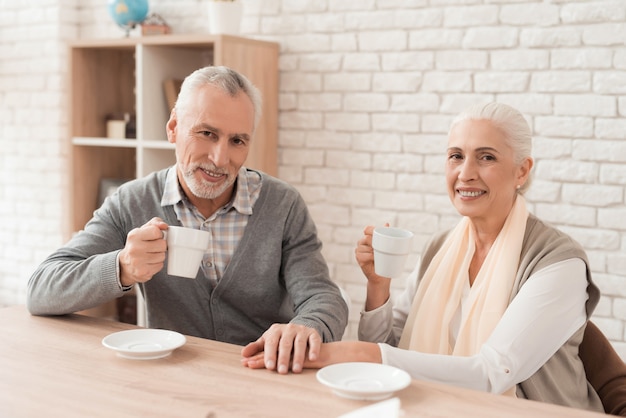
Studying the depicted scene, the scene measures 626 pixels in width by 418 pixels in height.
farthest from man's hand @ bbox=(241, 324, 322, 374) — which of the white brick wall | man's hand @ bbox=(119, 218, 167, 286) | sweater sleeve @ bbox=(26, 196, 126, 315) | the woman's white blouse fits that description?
the white brick wall

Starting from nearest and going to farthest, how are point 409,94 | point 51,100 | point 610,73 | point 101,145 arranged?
point 610,73, point 409,94, point 101,145, point 51,100

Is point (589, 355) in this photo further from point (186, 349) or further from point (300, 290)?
point (186, 349)

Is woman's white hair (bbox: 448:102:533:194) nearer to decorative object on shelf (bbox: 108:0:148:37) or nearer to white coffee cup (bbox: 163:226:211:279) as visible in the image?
white coffee cup (bbox: 163:226:211:279)

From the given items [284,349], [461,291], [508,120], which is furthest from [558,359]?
[284,349]

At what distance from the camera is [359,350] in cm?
166

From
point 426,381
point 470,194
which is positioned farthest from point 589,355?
point 426,381

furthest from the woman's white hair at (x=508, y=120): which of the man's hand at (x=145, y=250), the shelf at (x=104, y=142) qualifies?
the shelf at (x=104, y=142)

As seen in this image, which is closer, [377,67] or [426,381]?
[426,381]

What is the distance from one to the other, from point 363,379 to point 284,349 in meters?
0.20

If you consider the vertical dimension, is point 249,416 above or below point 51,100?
below

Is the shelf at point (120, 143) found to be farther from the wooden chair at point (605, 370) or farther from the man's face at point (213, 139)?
the wooden chair at point (605, 370)

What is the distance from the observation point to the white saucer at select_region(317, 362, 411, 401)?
4.64 feet

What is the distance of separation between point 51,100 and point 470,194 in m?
2.91

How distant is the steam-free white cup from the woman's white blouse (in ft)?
0.56
